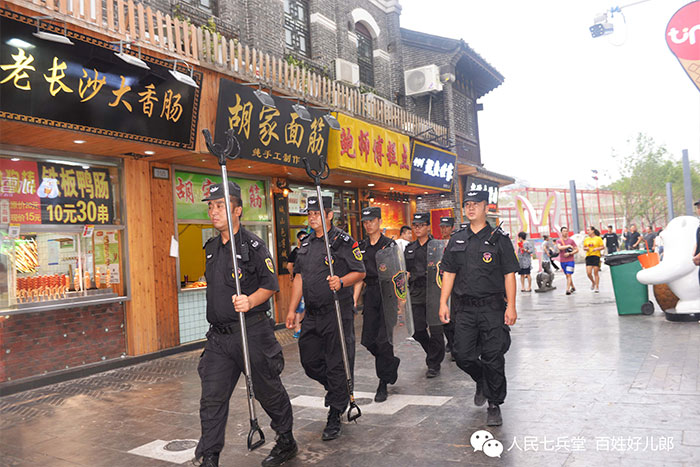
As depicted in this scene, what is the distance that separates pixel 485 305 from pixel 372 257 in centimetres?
182

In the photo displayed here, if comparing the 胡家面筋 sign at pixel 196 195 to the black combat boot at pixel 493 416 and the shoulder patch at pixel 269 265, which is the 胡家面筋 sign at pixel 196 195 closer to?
the shoulder patch at pixel 269 265

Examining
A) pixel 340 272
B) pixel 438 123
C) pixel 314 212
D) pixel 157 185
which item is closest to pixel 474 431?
pixel 340 272

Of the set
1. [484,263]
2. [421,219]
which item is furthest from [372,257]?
[484,263]

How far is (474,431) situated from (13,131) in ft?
21.8

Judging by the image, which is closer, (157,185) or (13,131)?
(13,131)

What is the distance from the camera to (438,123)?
1938 cm

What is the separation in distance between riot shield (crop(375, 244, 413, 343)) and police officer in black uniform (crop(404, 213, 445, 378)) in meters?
0.74

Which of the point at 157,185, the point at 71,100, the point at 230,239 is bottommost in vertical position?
the point at 230,239

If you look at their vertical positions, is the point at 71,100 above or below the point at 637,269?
above

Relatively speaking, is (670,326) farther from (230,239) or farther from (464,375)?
(230,239)

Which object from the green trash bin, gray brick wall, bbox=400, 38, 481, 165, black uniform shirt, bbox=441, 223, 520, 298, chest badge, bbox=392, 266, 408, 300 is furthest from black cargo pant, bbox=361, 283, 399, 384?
gray brick wall, bbox=400, 38, 481, 165

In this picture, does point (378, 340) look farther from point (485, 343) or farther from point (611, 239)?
point (611, 239)

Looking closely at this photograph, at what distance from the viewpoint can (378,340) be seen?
584 centimetres

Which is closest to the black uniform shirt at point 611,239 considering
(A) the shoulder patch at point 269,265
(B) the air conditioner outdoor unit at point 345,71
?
(B) the air conditioner outdoor unit at point 345,71
